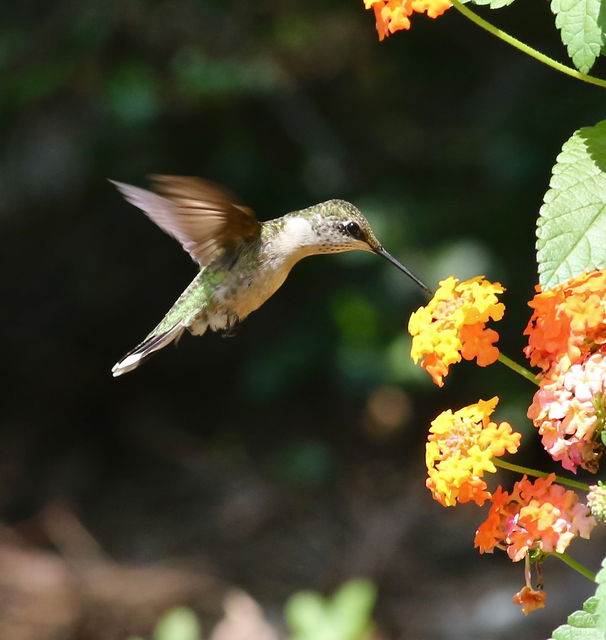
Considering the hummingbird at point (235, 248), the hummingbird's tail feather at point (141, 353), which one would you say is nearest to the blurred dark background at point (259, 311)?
the hummingbird at point (235, 248)

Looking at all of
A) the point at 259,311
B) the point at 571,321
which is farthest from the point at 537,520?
the point at 259,311

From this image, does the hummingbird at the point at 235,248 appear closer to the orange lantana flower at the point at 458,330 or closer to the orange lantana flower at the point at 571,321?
the orange lantana flower at the point at 458,330

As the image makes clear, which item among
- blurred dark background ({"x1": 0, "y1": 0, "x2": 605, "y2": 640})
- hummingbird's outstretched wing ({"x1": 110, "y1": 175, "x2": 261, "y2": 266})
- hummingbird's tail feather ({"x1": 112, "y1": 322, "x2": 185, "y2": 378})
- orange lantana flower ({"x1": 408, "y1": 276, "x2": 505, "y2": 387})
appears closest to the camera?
orange lantana flower ({"x1": 408, "y1": 276, "x2": 505, "y2": 387})

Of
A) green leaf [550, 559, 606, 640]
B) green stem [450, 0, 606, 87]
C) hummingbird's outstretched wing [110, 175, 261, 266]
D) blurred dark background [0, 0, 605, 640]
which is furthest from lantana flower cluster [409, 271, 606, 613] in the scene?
blurred dark background [0, 0, 605, 640]

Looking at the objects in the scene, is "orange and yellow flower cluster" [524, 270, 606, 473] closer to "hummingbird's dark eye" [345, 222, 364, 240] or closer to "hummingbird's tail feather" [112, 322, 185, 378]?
"hummingbird's dark eye" [345, 222, 364, 240]

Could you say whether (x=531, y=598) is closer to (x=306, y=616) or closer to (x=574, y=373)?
(x=574, y=373)

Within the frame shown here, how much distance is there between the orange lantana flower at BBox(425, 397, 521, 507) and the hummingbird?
76cm

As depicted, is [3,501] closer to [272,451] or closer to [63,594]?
[63,594]

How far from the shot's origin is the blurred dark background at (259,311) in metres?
4.60

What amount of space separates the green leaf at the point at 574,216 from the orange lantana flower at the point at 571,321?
0.09m

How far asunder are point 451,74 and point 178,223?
3061 millimetres

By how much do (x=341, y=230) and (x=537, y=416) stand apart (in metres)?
1.03

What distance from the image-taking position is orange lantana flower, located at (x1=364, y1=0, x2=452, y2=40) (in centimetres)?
171

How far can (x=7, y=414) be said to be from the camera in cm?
648
